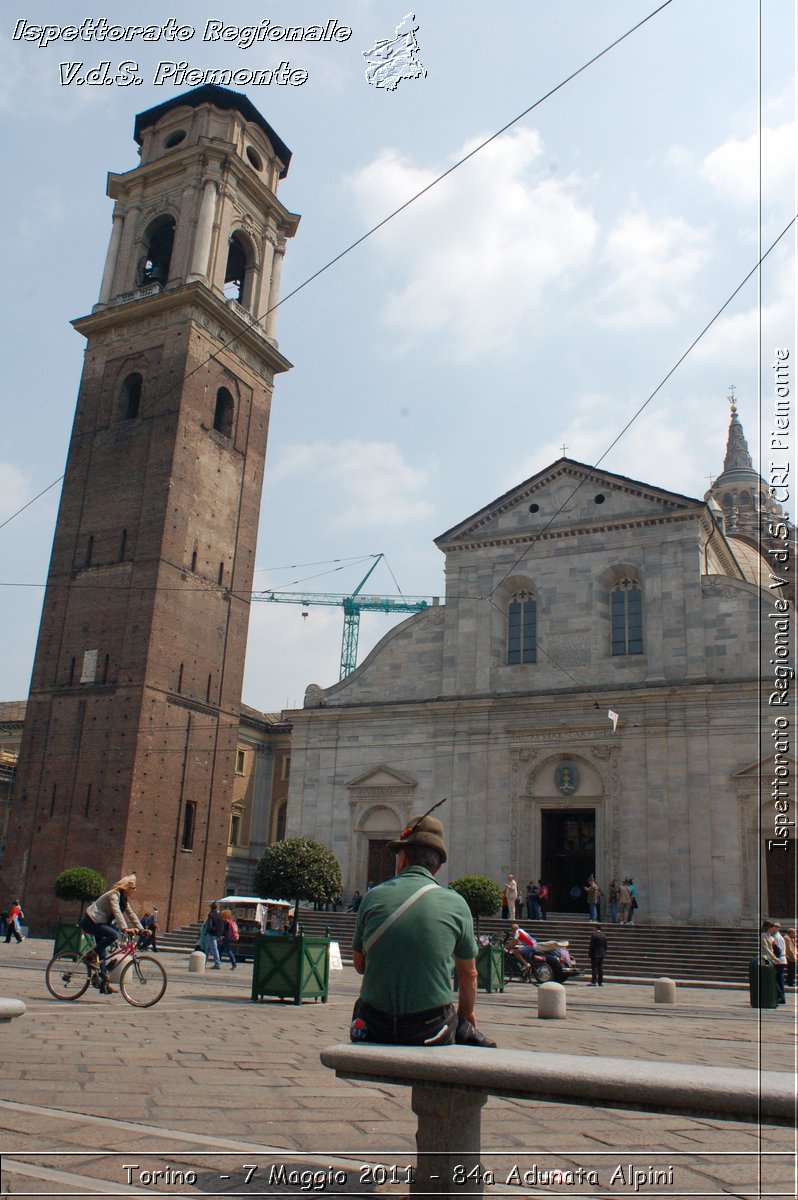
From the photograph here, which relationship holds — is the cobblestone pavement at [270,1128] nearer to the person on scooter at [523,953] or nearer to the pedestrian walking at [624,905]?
the person on scooter at [523,953]

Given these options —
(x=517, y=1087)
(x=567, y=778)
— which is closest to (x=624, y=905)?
(x=567, y=778)

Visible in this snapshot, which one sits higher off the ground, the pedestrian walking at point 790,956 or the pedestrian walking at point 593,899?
the pedestrian walking at point 593,899

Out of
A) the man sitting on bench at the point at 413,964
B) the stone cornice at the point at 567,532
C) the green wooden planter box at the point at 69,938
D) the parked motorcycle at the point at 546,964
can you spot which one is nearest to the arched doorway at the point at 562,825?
the stone cornice at the point at 567,532

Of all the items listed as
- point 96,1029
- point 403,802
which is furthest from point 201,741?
point 96,1029

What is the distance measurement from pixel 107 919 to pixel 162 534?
22250mm

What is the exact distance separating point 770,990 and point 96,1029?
11.0 metres

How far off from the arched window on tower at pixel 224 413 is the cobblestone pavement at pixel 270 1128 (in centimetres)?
2906

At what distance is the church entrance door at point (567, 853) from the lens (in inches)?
1147

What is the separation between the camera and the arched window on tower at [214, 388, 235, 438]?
121 ft

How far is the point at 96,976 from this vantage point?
456 inches

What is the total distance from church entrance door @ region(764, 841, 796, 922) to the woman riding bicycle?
19.5 metres

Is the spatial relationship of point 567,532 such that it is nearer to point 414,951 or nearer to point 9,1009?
point 9,1009

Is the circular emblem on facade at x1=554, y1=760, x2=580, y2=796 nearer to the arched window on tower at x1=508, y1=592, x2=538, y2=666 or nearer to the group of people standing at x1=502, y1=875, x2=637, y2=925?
the group of people standing at x1=502, y1=875, x2=637, y2=925

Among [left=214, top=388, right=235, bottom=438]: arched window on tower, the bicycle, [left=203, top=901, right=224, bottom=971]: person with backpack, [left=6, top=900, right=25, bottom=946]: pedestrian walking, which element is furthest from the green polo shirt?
[left=214, top=388, right=235, bottom=438]: arched window on tower
